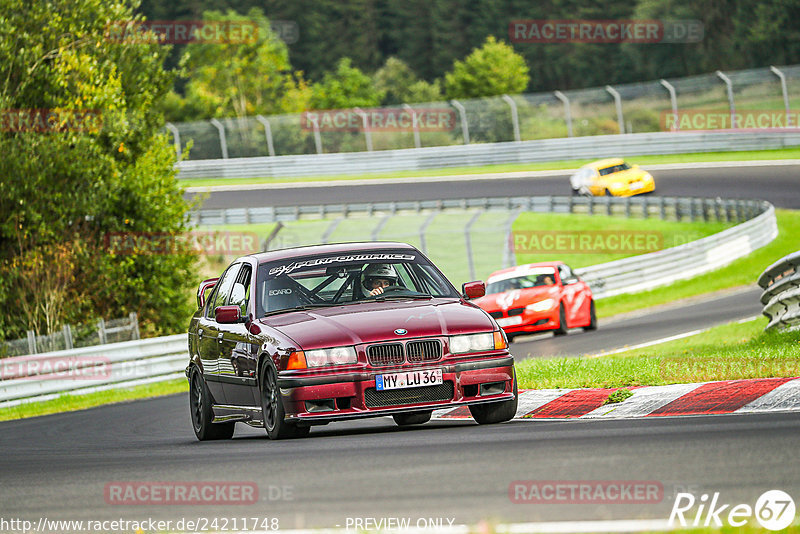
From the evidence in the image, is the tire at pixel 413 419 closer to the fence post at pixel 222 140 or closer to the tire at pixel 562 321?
the tire at pixel 562 321

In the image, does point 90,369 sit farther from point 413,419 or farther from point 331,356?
point 331,356

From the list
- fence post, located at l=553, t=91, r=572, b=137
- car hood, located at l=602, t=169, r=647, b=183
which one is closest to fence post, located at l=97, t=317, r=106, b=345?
car hood, located at l=602, t=169, r=647, b=183

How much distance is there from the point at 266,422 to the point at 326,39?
106 metres

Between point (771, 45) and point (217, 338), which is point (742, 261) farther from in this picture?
point (771, 45)

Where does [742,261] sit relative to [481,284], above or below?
below

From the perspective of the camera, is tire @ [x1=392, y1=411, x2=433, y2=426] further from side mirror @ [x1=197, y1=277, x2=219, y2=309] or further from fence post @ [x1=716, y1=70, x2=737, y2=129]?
fence post @ [x1=716, y1=70, x2=737, y2=129]

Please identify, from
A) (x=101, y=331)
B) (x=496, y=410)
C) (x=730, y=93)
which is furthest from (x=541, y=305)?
(x=730, y=93)

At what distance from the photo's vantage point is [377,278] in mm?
10320

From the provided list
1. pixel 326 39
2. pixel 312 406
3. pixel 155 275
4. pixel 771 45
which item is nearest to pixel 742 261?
pixel 155 275

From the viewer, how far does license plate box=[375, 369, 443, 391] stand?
9039 millimetres

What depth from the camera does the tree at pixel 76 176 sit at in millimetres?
26500

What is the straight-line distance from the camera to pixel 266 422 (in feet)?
31.6

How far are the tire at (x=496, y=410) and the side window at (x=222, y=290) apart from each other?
8.51ft

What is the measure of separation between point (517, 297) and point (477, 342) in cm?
1334
